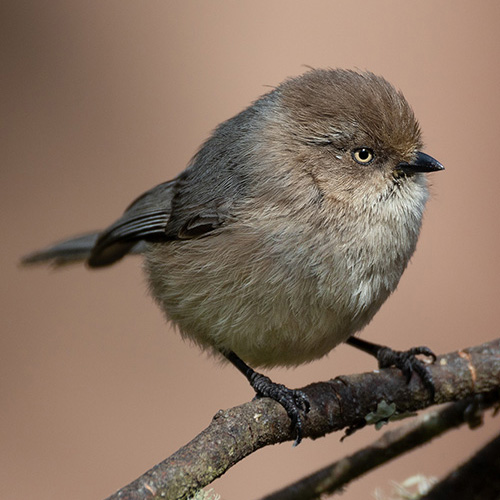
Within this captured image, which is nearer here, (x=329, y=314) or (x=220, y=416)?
(x=220, y=416)

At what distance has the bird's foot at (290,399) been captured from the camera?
7.95ft

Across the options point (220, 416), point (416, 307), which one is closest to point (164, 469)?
point (220, 416)

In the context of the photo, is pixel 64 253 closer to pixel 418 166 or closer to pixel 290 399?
pixel 290 399

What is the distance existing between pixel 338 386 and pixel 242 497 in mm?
2119

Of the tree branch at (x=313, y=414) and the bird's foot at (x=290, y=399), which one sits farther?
the bird's foot at (x=290, y=399)

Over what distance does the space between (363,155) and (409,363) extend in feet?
3.03

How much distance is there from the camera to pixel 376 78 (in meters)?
2.93

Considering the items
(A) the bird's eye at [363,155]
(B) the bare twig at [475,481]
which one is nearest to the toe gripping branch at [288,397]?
(B) the bare twig at [475,481]

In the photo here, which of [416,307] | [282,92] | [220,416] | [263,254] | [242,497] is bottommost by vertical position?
[242,497]

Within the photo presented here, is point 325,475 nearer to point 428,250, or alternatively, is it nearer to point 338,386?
point 338,386

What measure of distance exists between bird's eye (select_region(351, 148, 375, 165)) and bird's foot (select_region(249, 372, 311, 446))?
942mm

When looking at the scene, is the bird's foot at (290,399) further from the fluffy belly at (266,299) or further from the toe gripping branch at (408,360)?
the toe gripping branch at (408,360)

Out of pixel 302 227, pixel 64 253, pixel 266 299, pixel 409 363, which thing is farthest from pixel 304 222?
pixel 64 253

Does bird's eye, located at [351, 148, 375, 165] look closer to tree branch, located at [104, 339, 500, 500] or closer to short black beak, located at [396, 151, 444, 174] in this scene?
short black beak, located at [396, 151, 444, 174]
